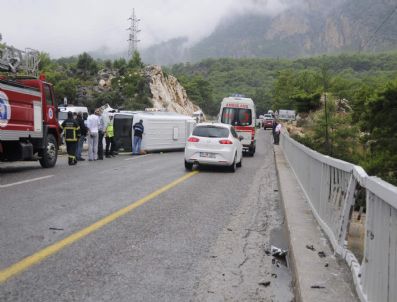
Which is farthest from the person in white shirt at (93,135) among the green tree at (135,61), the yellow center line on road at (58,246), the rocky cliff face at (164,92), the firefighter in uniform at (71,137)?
the green tree at (135,61)

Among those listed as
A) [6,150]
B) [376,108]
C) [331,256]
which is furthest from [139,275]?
[376,108]

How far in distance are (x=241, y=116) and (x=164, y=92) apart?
5753 centimetres

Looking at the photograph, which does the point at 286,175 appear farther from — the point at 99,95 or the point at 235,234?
the point at 99,95

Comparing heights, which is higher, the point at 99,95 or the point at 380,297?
the point at 99,95

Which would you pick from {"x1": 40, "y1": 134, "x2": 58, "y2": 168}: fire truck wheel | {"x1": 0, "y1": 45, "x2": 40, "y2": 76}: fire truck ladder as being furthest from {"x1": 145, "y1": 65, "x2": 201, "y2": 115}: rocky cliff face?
{"x1": 40, "y1": 134, "x2": 58, "y2": 168}: fire truck wheel

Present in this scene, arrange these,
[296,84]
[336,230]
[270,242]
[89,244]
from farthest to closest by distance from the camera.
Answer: [296,84] < [270,242] < [89,244] < [336,230]

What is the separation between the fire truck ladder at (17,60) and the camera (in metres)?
15.0

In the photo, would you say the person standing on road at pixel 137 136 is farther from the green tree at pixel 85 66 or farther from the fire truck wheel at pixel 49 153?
the green tree at pixel 85 66

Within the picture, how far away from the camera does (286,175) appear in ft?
43.6

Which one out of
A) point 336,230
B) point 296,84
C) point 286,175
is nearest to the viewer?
point 336,230

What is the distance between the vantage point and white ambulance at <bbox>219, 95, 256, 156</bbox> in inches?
912

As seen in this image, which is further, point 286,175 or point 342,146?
point 342,146

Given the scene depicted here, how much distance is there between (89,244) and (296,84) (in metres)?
103

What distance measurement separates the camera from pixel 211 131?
50.6 feet
